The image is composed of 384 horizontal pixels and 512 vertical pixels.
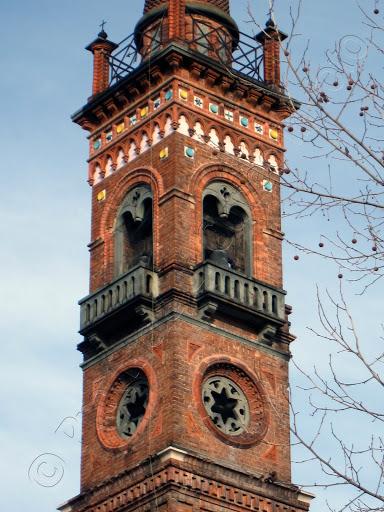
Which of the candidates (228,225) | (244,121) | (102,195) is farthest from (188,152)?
(102,195)

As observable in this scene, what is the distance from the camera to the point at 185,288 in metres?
38.1

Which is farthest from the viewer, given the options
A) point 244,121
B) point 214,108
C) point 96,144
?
point 96,144

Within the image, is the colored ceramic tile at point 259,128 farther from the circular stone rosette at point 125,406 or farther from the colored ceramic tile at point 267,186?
the circular stone rosette at point 125,406

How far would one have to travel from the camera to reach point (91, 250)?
138 feet

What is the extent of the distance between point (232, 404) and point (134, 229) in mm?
6329

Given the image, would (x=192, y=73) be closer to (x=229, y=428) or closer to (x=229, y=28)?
(x=229, y=28)

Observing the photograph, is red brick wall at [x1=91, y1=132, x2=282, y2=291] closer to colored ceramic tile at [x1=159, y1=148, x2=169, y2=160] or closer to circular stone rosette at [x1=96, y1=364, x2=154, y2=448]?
colored ceramic tile at [x1=159, y1=148, x2=169, y2=160]

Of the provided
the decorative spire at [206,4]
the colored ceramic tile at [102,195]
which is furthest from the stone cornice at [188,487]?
the decorative spire at [206,4]

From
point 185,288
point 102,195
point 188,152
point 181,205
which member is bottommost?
point 185,288

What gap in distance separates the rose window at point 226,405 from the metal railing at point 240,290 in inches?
87.1

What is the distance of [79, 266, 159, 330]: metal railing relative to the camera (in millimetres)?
A: 38312

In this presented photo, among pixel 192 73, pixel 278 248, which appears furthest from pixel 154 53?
pixel 278 248

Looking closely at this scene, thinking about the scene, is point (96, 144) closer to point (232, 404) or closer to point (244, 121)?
point (244, 121)

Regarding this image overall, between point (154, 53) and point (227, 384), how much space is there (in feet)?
33.8
